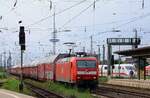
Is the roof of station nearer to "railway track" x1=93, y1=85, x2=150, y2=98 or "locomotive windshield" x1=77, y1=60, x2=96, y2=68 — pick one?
"railway track" x1=93, y1=85, x2=150, y2=98

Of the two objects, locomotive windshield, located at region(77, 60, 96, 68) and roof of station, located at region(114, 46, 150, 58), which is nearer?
locomotive windshield, located at region(77, 60, 96, 68)

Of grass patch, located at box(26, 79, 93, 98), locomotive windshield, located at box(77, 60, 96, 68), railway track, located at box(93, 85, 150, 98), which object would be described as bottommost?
railway track, located at box(93, 85, 150, 98)

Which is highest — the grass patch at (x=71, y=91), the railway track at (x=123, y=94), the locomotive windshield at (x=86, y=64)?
the locomotive windshield at (x=86, y=64)

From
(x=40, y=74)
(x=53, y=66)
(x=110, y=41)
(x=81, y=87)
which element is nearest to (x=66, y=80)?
(x=81, y=87)

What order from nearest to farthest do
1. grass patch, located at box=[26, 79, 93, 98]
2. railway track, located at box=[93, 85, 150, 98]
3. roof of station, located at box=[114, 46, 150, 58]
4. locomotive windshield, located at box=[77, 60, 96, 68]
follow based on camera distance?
grass patch, located at box=[26, 79, 93, 98] < railway track, located at box=[93, 85, 150, 98] < locomotive windshield, located at box=[77, 60, 96, 68] < roof of station, located at box=[114, 46, 150, 58]

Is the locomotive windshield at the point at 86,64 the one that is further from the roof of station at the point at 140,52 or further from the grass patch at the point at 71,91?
the roof of station at the point at 140,52

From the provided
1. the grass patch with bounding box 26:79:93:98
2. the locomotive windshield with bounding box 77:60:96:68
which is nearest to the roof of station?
the locomotive windshield with bounding box 77:60:96:68

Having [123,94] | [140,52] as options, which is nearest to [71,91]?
[123,94]

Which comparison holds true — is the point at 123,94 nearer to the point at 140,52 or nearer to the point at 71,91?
the point at 71,91

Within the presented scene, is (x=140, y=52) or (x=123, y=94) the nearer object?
(x=123, y=94)

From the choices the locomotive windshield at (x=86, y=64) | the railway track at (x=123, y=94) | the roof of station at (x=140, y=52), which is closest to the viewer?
the railway track at (x=123, y=94)

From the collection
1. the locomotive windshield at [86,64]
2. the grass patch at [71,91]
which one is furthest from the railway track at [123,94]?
the locomotive windshield at [86,64]

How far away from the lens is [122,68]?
82.8m

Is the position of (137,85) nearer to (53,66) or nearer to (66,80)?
(53,66)
